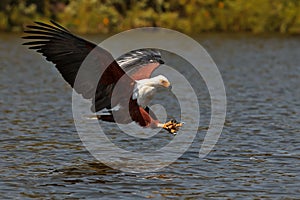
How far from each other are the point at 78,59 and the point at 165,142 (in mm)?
3343

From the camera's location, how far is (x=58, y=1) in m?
47.0

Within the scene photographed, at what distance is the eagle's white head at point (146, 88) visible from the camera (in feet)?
35.2

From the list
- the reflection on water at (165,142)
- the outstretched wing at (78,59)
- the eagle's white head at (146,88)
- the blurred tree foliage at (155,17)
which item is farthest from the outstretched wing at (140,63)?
the blurred tree foliage at (155,17)

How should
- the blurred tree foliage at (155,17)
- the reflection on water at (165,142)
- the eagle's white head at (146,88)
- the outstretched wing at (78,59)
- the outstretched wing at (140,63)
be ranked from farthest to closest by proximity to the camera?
the blurred tree foliage at (155,17), the outstretched wing at (140,63), the eagle's white head at (146,88), the outstretched wing at (78,59), the reflection on water at (165,142)

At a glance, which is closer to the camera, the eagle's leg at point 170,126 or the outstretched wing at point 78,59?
the outstretched wing at point 78,59

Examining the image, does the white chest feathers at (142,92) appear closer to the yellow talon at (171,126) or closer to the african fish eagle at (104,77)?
the african fish eagle at (104,77)

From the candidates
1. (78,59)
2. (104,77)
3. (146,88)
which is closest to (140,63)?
→ (146,88)

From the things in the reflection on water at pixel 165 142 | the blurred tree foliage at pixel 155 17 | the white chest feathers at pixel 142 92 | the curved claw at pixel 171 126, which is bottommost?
the reflection on water at pixel 165 142

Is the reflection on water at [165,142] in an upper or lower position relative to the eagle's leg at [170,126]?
lower

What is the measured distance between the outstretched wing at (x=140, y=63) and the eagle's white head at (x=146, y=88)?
0.39 m

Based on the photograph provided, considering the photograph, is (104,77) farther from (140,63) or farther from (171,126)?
(140,63)

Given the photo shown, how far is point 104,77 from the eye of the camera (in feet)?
34.4

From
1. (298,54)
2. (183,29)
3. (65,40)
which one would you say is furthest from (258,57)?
(65,40)

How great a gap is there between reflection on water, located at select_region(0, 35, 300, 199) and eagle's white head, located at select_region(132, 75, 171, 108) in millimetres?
1115
